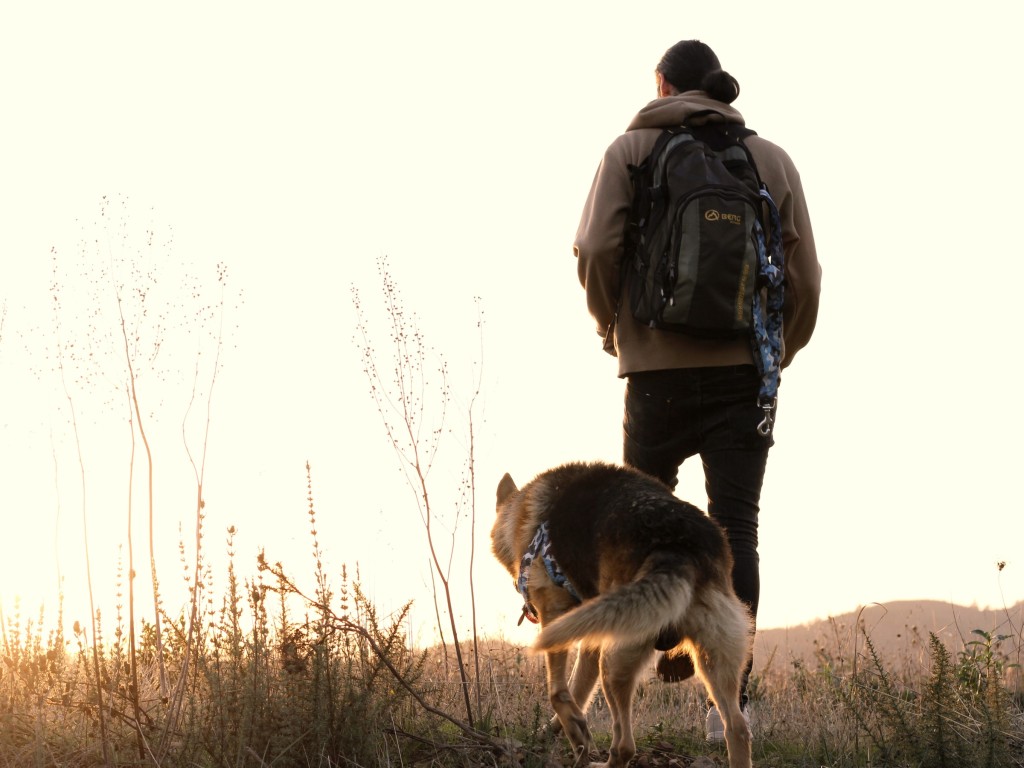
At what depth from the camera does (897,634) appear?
6004 millimetres

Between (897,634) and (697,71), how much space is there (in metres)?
3.45

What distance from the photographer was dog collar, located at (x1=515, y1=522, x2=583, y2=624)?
3.79 m

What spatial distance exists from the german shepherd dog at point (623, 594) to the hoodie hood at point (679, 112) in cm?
140

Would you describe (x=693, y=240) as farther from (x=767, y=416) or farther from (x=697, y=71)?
(x=697, y=71)

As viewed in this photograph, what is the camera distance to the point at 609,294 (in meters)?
4.18

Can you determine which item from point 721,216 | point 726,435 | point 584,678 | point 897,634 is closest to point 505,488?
point 584,678

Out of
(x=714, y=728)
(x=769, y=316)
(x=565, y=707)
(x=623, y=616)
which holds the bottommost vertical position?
(x=714, y=728)

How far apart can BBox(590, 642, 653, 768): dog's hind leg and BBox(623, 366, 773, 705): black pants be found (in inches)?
25.8

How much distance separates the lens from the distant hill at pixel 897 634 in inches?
221

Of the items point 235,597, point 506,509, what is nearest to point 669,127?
point 506,509

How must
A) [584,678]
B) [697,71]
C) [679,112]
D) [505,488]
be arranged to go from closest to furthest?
[584,678]
[679,112]
[697,71]
[505,488]

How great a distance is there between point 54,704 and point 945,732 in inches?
128

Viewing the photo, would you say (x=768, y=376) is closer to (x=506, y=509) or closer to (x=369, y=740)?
(x=506, y=509)

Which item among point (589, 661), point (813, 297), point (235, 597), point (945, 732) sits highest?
point (813, 297)
